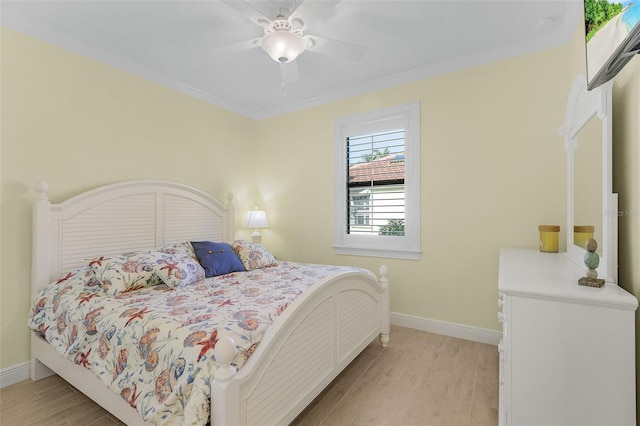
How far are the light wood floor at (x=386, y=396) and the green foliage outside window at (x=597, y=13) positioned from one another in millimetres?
2062

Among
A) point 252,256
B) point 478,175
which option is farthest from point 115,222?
point 478,175

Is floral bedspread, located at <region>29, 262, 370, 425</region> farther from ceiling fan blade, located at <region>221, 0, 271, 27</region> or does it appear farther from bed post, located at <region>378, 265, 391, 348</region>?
ceiling fan blade, located at <region>221, 0, 271, 27</region>

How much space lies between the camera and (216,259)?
8.56 feet

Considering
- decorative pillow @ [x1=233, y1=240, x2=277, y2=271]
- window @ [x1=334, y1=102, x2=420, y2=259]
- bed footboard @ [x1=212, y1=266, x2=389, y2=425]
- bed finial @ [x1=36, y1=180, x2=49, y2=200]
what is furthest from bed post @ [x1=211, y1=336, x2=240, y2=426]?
window @ [x1=334, y1=102, x2=420, y2=259]

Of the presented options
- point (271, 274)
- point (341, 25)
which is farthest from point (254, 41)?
point (271, 274)

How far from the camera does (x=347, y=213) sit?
3514 mm

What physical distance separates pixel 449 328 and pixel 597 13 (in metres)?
2.54

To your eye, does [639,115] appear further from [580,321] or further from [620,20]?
[580,321]

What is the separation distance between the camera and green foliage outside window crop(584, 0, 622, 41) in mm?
1118

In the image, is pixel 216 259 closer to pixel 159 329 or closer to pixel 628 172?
pixel 159 329

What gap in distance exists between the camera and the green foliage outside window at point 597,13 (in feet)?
3.67

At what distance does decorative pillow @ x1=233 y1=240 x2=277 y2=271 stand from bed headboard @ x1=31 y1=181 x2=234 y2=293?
0.68m

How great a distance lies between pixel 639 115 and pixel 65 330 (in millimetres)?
3148

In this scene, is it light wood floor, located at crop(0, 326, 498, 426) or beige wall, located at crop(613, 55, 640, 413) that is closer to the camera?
beige wall, located at crop(613, 55, 640, 413)
